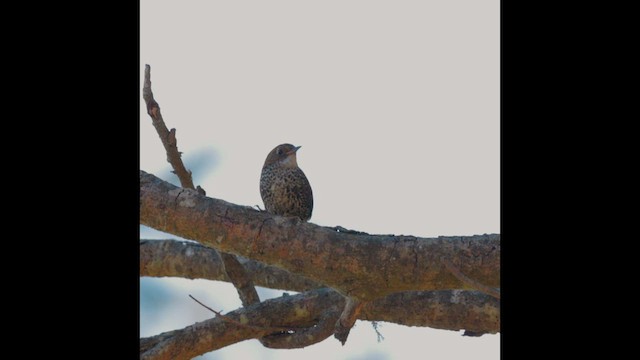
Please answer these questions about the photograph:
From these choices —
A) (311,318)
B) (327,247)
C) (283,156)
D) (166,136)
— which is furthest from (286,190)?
(327,247)

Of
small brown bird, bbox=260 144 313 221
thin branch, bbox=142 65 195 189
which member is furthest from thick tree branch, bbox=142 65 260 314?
small brown bird, bbox=260 144 313 221

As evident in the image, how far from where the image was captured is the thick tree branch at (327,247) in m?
4.12

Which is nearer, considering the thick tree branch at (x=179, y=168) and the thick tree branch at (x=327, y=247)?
the thick tree branch at (x=327, y=247)

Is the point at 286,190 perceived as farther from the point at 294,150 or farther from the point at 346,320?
the point at 346,320

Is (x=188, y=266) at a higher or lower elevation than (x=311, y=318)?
higher

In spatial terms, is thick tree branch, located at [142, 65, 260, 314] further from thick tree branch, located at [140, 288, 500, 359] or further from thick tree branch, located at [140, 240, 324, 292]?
thick tree branch, located at [140, 240, 324, 292]

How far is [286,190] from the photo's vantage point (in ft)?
21.4

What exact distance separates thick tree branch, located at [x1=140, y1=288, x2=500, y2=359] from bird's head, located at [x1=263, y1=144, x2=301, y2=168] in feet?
6.29

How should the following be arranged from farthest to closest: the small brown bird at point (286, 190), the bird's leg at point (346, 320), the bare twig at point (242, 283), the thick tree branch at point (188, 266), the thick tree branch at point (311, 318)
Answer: the small brown bird at point (286, 190) < the thick tree branch at point (188, 266) < the bare twig at point (242, 283) < the thick tree branch at point (311, 318) < the bird's leg at point (346, 320)

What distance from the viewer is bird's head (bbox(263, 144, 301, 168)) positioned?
6.83 meters

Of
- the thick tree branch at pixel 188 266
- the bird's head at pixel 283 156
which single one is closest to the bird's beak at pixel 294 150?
the bird's head at pixel 283 156

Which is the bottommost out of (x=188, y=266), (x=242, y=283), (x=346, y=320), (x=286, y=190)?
(x=346, y=320)

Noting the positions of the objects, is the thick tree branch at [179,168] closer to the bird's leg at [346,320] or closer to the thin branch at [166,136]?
the thin branch at [166,136]

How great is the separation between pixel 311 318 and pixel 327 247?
865 millimetres
